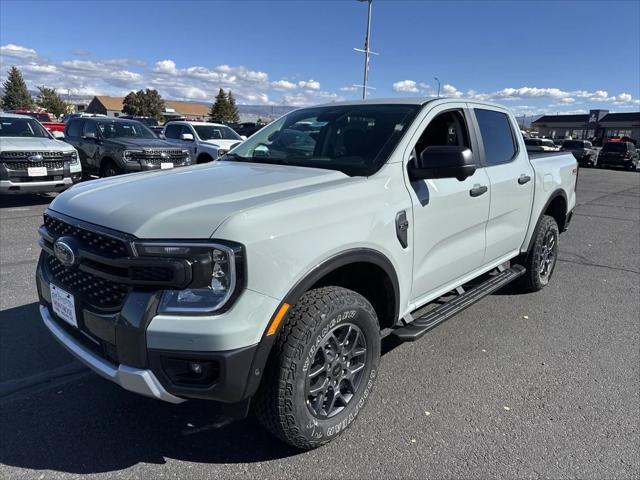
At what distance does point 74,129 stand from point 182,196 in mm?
11162

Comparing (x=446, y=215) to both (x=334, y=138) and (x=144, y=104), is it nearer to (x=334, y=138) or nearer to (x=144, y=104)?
(x=334, y=138)

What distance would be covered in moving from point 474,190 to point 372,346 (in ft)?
4.89

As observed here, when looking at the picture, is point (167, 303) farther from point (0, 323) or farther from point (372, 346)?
point (0, 323)

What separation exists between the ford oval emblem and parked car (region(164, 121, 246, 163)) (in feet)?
35.7

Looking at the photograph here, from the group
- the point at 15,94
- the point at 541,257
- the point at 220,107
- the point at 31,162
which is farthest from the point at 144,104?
the point at 541,257

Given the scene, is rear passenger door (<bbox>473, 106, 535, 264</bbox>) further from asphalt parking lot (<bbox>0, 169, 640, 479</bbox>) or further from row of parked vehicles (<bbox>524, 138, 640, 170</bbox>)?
row of parked vehicles (<bbox>524, 138, 640, 170</bbox>)

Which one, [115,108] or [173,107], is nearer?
[115,108]

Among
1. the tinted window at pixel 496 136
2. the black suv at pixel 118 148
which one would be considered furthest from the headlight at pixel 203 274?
the black suv at pixel 118 148

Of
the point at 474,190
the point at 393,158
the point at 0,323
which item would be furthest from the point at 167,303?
the point at 0,323

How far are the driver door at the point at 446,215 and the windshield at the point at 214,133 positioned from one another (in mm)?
11620

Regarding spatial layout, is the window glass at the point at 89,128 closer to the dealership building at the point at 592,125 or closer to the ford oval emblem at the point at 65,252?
the ford oval emblem at the point at 65,252

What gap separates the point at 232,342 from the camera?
82.0 inches

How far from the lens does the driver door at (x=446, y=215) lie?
3100 mm

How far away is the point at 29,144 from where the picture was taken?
891 centimetres
